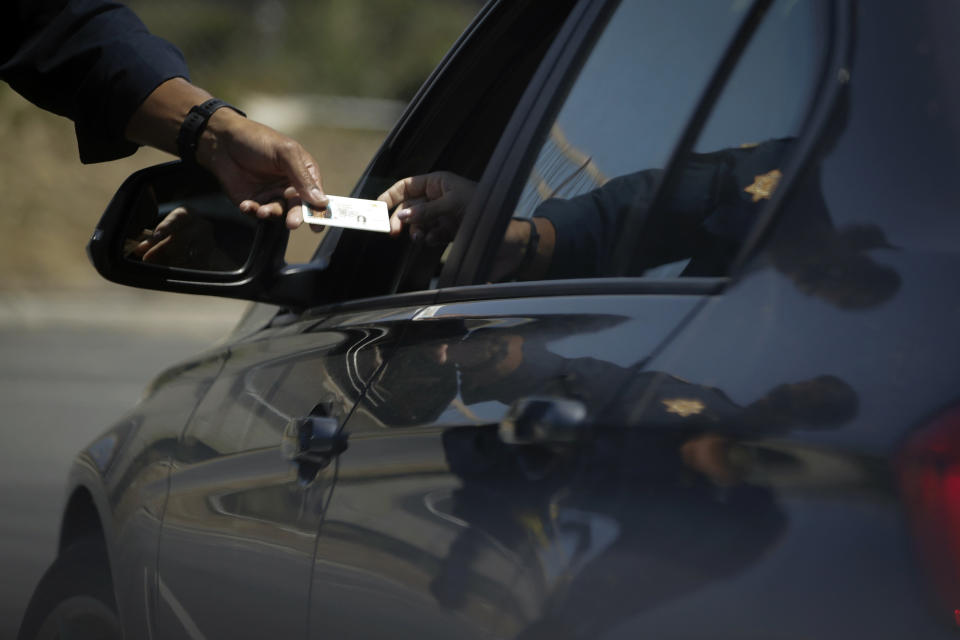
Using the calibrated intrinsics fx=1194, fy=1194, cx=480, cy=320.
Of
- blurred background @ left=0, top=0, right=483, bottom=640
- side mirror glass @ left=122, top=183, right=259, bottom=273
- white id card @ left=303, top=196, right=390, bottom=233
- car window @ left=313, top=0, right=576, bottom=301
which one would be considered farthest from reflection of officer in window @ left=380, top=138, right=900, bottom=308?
blurred background @ left=0, top=0, right=483, bottom=640

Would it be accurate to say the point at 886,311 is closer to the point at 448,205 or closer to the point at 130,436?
the point at 448,205

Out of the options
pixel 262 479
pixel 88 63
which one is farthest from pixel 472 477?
pixel 88 63

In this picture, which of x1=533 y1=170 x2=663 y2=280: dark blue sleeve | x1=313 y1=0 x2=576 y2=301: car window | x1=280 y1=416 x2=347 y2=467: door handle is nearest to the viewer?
x1=533 y1=170 x2=663 y2=280: dark blue sleeve

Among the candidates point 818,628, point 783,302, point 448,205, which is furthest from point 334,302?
point 818,628

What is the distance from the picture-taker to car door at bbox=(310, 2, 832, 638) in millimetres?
1074

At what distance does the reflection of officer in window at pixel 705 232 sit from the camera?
1072 mm

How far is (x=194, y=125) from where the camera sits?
235cm

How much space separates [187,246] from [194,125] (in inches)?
9.4

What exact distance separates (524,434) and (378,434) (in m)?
0.36

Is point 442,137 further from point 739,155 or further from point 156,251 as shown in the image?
point 739,155

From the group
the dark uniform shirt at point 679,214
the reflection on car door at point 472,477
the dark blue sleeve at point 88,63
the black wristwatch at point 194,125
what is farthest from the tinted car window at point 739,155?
the dark blue sleeve at point 88,63

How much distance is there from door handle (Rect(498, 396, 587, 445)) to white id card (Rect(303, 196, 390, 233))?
2.73 feet

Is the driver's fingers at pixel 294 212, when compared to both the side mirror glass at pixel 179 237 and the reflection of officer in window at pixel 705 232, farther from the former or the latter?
the reflection of officer in window at pixel 705 232

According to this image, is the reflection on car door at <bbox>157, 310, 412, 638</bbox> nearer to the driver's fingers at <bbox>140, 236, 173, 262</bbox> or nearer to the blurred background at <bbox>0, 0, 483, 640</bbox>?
the driver's fingers at <bbox>140, 236, 173, 262</bbox>
